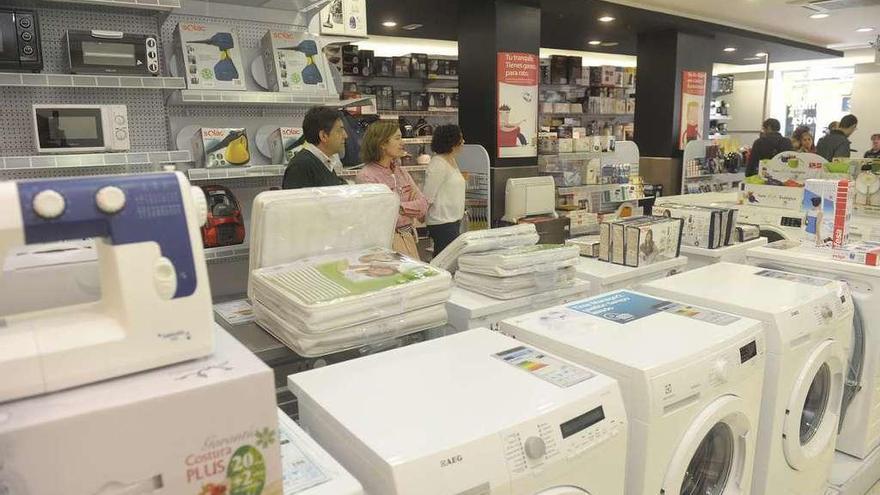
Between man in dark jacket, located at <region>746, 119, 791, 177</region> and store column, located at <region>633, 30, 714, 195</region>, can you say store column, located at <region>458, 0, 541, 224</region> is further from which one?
man in dark jacket, located at <region>746, 119, 791, 177</region>

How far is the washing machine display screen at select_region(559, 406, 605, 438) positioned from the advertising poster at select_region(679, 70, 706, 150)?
25.1ft

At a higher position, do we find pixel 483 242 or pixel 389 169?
pixel 389 169

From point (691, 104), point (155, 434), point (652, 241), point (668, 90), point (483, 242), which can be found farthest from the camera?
point (691, 104)

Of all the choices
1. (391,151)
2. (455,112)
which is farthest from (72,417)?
(455,112)

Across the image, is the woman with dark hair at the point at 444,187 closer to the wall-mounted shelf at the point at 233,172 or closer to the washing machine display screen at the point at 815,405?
the wall-mounted shelf at the point at 233,172

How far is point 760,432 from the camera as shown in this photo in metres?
2.13

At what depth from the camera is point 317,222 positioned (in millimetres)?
2043

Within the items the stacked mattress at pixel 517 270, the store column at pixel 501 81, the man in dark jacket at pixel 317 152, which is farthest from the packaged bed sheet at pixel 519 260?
the store column at pixel 501 81

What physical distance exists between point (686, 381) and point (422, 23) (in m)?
6.25

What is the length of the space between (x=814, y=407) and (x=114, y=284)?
2654 mm

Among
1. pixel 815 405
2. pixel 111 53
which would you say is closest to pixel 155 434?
pixel 111 53

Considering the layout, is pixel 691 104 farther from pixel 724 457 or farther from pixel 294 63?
pixel 724 457

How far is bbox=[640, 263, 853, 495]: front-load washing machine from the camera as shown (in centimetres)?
209

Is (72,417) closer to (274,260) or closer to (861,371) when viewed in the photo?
(274,260)
